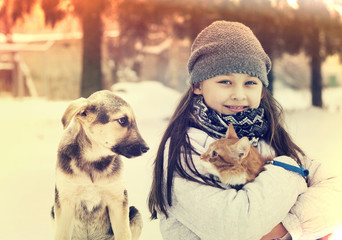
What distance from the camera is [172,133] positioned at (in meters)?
1.37

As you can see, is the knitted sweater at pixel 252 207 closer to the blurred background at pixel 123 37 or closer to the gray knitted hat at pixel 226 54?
the gray knitted hat at pixel 226 54

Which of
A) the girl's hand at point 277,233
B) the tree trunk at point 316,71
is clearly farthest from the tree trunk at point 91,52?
the tree trunk at point 316,71

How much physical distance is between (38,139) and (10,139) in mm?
94

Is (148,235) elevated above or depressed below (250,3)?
below

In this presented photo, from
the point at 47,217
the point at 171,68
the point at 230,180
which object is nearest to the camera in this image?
the point at 230,180

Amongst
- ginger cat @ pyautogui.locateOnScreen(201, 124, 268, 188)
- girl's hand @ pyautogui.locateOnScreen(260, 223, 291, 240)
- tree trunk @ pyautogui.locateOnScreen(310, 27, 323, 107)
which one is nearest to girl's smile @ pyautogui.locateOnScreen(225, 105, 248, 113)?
ginger cat @ pyautogui.locateOnScreen(201, 124, 268, 188)

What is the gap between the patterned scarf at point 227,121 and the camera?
1.33 meters

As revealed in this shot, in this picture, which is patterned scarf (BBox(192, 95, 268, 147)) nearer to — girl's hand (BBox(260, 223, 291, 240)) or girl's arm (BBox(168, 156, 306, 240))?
girl's arm (BBox(168, 156, 306, 240))

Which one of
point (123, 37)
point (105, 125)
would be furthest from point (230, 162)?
point (123, 37)

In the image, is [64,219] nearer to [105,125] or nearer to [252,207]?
[105,125]

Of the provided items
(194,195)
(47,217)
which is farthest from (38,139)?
(194,195)

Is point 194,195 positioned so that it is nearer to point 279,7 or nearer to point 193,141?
point 193,141

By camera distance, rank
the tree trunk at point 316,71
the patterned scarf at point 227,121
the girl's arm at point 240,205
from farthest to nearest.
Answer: the tree trunk at point 316,71
the patterned scarf at point 227,121
the girl's arm at point 240,205

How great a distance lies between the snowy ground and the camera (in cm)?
137
